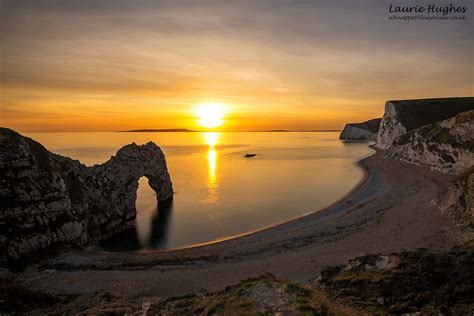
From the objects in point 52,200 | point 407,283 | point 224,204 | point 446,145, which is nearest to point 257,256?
point 407,283

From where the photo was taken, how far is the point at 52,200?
3197 cm

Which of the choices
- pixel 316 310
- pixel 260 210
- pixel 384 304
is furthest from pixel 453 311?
pixel 260 210

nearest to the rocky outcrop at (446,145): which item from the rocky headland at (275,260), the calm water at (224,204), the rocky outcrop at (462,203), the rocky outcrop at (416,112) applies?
the rocky headland at (275,260)

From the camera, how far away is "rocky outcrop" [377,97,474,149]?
115688mm

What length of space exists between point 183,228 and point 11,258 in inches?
798

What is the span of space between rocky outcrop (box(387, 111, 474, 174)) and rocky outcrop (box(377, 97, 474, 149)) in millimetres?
36193

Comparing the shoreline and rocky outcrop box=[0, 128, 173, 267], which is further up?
rocky outcrop box=[0, 128, 173, 267]

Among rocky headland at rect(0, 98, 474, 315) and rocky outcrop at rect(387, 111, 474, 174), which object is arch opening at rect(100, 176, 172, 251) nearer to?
rocky headland at rect(0, 98, 474, 315)

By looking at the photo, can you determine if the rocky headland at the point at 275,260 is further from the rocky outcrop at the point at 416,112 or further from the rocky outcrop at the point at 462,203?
the rocky outcrop at the point at 416,112

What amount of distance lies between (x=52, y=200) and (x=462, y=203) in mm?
45988

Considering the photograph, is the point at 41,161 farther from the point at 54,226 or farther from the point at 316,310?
the point at 316,310

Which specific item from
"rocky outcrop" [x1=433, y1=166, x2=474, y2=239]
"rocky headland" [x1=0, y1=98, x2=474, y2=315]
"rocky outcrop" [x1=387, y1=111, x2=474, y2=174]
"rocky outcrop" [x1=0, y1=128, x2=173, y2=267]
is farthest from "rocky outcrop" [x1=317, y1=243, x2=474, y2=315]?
"rocky outcrop" [x1=387, y1=111, x2=474, y2=174]

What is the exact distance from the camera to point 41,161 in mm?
Result: 34125

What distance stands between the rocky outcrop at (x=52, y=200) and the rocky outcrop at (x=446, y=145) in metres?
60.7
